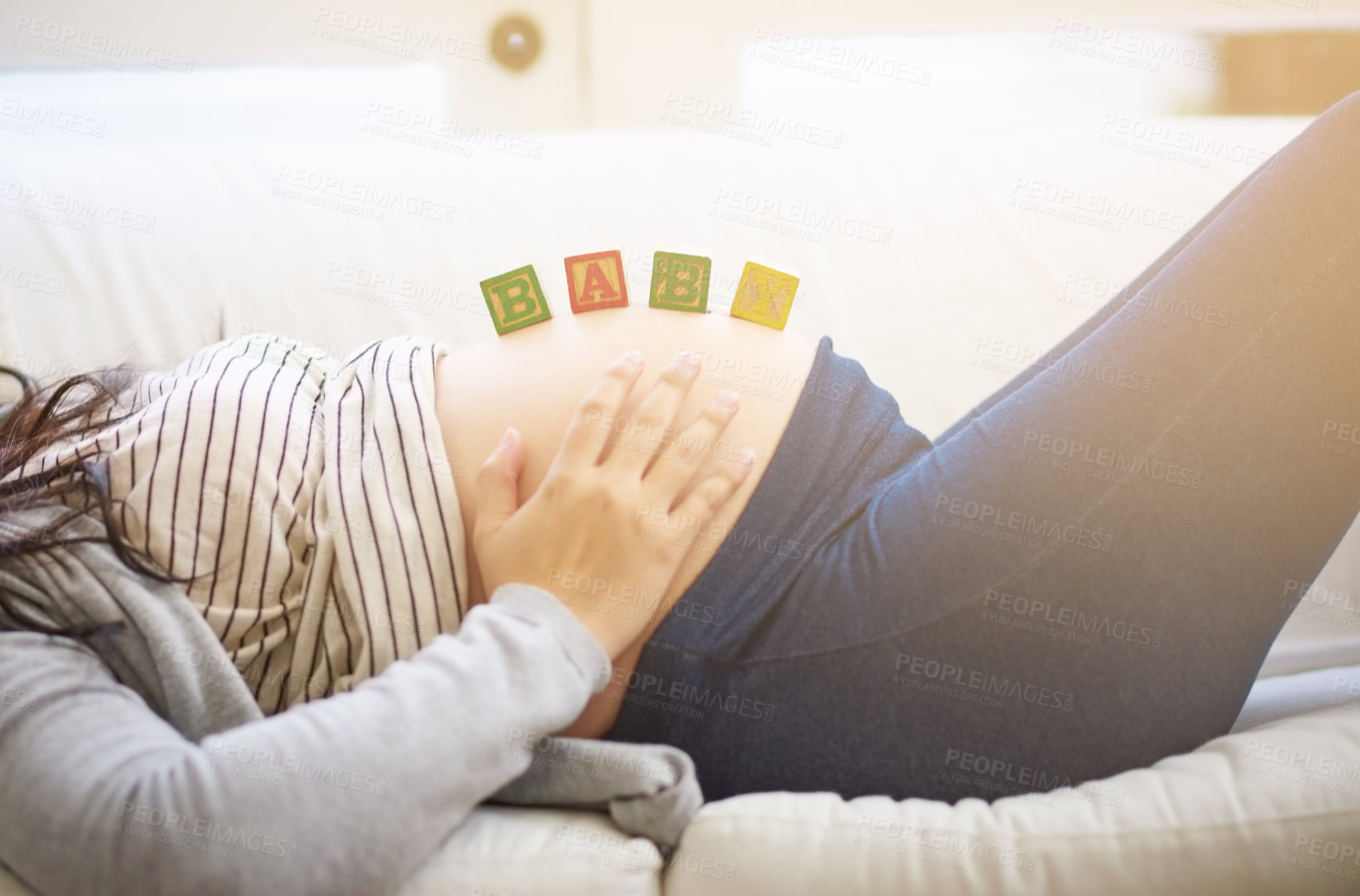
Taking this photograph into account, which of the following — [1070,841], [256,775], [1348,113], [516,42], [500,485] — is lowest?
[1070,841]

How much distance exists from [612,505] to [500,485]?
0.31 feet

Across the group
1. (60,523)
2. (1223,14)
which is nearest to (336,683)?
(60,523)

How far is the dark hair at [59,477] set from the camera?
0.63 metres

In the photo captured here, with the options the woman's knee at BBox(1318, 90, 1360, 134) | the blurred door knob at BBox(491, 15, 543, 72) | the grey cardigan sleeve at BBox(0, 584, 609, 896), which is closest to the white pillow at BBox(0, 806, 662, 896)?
the grey cardigan sleeve at BBox(0, 584, 609, 896)

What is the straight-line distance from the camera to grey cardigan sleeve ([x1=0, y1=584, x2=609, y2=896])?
20.2 inches

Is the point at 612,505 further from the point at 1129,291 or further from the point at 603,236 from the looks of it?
the point at 603,236

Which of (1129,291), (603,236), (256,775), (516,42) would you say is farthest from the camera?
(516,42)

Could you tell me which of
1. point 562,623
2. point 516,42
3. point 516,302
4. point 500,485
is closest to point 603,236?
point 516,302

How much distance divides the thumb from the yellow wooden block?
24 centimetres

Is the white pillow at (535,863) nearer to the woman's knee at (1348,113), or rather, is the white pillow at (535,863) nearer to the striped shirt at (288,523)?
the striped shirt at (288,523)

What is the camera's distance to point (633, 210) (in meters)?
1.27

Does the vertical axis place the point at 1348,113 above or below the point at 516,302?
above

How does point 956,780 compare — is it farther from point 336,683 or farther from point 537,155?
point 537,155

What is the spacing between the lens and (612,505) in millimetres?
698
